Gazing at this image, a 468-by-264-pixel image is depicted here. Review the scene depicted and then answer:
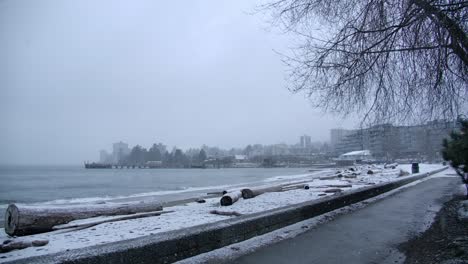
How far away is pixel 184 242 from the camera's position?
17.5 feet

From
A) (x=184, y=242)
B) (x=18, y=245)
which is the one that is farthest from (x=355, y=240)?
(x=18, y=245)

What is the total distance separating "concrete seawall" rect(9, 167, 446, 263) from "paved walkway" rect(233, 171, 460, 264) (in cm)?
56

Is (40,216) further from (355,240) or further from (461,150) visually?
(461,150)

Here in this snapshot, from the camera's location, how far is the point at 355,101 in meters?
8.31

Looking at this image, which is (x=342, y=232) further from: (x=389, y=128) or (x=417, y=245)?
(x=389, y=128)

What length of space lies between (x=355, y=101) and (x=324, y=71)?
122cm

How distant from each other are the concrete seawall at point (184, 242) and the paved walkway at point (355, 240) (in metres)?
0.56

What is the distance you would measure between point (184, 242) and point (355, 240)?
338cm

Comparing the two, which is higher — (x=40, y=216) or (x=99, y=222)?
(x=40, y=216)

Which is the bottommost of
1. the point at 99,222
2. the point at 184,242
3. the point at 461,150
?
the point at 99,222

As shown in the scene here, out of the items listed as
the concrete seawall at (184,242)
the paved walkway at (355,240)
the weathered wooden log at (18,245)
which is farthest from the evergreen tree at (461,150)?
the weathered wooden log at (18,245)

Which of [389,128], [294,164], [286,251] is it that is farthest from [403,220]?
[294,164]

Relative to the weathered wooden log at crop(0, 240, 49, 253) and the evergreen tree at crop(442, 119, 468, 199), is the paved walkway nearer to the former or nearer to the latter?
the evergreen tree at crop(442, 119, 468, 199)

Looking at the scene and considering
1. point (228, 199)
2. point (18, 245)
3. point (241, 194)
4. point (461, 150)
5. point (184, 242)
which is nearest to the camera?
point (184, 242)
